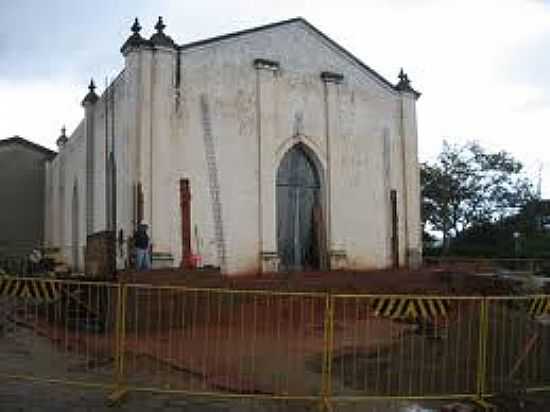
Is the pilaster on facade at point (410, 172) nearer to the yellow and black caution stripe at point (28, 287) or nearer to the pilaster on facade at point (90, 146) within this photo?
the pilaster on facade at point (90, 146)

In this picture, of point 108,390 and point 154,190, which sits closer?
point 108,390

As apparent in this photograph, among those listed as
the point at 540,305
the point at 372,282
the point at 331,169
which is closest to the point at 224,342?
the point at 540,305

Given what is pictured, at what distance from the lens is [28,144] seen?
3828 centimetres

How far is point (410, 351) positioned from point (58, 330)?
627 cm

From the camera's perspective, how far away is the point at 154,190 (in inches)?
836

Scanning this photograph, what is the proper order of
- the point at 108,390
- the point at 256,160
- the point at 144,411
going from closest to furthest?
the point at 144,411
the point at 108,390
the point at 256,160

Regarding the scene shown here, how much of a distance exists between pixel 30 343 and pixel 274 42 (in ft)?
40.8

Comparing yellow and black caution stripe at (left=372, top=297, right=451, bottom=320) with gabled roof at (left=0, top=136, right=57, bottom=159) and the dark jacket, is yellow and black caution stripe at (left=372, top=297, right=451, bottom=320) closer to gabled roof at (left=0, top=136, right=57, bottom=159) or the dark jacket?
the dark jacket

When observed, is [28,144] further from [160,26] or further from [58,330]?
[58,330]

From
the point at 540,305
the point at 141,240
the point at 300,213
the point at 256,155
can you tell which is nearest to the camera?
the point at 540,305

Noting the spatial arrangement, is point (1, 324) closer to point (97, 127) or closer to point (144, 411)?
point (144, 411)

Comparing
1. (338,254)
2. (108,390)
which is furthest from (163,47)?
(108,390)

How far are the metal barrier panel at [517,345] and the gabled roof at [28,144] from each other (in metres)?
27.2

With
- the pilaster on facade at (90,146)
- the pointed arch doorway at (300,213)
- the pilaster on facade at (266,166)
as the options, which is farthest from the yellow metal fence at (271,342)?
the pilaster on facade at (90,146)
